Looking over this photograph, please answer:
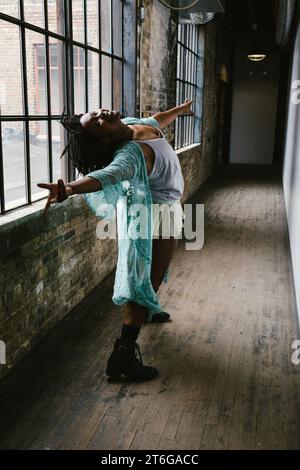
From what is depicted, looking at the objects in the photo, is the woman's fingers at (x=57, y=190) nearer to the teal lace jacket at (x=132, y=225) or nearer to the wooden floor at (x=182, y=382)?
the teal lace jacket at (x=132, y=225)

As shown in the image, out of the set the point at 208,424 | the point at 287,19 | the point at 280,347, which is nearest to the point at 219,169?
the point at 287,19

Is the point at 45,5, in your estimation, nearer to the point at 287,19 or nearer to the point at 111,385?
the point at 111,385

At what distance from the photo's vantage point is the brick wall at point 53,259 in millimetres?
2383

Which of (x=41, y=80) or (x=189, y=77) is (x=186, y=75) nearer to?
(x=189, y=77)

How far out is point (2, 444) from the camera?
2049mm

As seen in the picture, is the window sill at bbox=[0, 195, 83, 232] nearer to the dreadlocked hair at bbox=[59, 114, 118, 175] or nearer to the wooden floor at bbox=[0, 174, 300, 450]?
the dreadlocked hair at bbox=[59, 114, 118, 175]

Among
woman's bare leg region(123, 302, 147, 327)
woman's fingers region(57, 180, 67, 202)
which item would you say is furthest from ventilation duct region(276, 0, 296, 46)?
woman's fingers region(57, 180, 67, 202)

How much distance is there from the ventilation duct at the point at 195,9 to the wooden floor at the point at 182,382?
2863 millimetres

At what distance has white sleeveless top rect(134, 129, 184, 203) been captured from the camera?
7.96 feet

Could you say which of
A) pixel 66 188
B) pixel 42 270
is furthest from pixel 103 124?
pixel 42 270

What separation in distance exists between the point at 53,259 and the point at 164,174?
0.89 m

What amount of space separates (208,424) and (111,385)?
0.58 m

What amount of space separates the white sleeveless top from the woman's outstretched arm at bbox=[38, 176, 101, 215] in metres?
0.50

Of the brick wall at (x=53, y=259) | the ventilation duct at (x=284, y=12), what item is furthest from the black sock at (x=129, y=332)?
the ventilation duct at (x=284, y=12)
